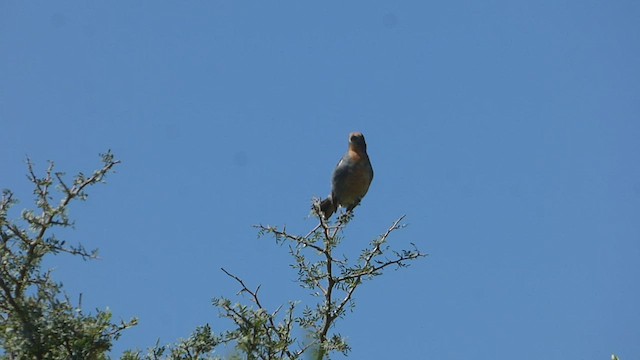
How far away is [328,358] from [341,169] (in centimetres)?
396

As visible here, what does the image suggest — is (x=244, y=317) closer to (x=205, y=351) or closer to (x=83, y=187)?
(x=205, y=351)

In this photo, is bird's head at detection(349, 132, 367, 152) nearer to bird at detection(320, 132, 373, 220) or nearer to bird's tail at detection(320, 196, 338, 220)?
bird at detection(320, 132, 373, 220)

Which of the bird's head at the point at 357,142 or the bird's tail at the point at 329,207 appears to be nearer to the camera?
the bird's tail at the point at 329,207

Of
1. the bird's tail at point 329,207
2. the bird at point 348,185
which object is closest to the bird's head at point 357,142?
the bird at point 348,185

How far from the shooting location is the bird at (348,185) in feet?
32.0

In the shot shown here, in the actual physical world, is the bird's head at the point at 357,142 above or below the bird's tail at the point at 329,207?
above

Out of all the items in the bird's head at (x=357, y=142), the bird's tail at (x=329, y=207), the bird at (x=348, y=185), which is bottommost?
the bird's tail at (x=329, y=207)

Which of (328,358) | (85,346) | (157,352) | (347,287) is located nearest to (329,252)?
(347,287)

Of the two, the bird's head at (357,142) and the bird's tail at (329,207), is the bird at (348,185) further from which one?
the bird's head at (357,142)

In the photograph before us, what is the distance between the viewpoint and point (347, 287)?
6.36 m

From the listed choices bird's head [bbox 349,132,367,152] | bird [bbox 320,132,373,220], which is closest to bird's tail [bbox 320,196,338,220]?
bird [bbox 320,132,373,220]

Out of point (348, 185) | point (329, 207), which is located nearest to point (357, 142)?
point (348, 185)

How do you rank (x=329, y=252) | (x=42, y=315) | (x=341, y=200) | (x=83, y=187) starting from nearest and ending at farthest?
1. (x=42, y=315)
2. (x=83, y=187)
3. (x=329, y=252)
4. (x=341, y=200)

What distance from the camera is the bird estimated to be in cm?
976
